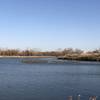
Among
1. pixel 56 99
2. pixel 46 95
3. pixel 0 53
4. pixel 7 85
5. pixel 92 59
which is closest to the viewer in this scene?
pixel 56 99

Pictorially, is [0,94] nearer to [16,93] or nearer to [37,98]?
[16,93]

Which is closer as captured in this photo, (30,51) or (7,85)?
(7,85)

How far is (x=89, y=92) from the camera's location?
20375mm

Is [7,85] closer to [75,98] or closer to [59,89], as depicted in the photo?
[59,89]

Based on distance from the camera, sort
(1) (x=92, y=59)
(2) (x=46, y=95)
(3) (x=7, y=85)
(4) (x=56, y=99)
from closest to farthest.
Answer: (4) (x=56, y=99), (2) (x=46, y=95), (3) (x=7, y=85), (1) (x=92, y=59)

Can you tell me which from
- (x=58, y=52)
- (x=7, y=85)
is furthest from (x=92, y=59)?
(x=58, y=52)

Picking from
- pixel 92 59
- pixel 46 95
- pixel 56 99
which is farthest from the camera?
pixel 92 59

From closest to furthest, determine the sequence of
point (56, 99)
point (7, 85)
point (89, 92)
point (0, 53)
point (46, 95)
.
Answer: point (56, 99) → point (46, 95) → point (89, 92) → point (7, 85) → point (0, 53)

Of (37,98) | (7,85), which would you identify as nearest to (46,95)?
(37,98)

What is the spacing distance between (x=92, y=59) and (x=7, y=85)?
60.6 meters

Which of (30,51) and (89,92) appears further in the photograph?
(30,51)

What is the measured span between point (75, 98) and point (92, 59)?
6478 cm

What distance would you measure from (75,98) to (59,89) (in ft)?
11.9

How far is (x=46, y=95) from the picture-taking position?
19.0m
